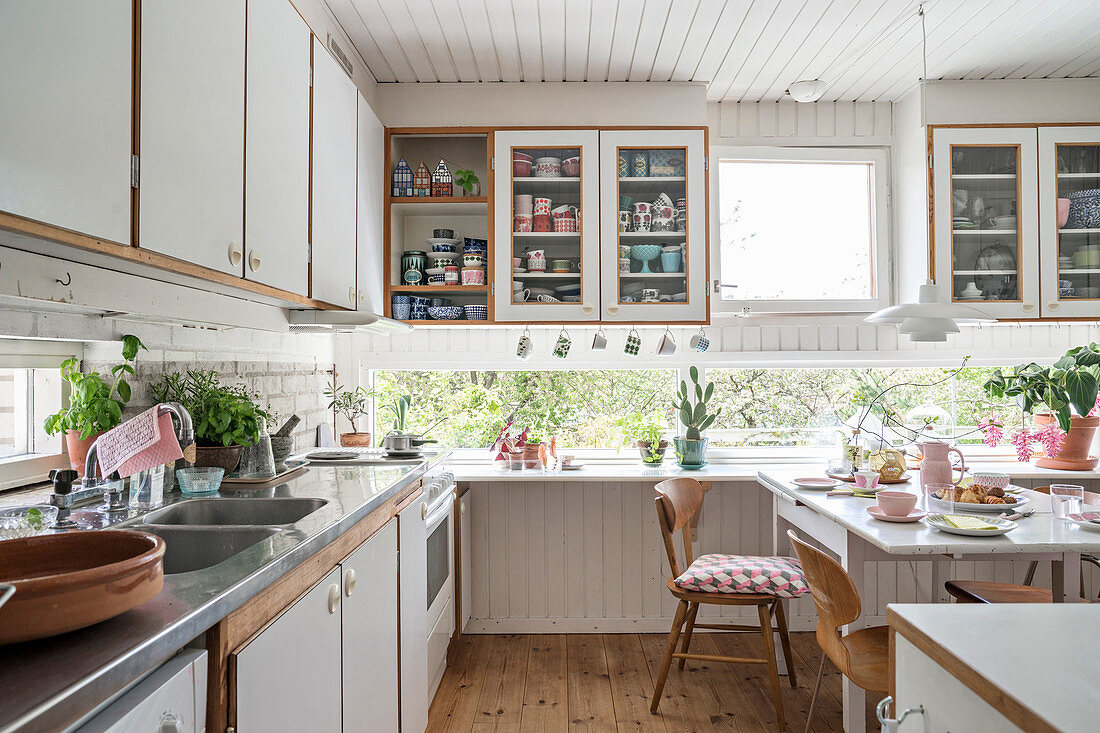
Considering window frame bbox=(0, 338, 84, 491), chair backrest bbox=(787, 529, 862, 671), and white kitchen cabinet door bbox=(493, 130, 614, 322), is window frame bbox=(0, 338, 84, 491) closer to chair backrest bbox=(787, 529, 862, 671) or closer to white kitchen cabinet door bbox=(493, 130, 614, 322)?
white kitchen cabinet door bbox=(493, 130, 614, 322)

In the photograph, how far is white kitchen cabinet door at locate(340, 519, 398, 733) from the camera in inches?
60.9

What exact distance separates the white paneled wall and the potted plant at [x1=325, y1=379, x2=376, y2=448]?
614 millimetres

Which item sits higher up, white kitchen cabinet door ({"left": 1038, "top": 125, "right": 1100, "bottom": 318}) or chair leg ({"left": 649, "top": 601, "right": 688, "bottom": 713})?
white kitchen cabinet door ({"left": 1038, "top": 125, "right": 1100, "bottom": 318})

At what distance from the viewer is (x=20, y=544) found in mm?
955

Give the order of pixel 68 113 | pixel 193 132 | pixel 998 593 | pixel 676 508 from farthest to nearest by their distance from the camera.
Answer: pixel 676 508, pixel 998 593, pixel 193 132, pixel 68 113

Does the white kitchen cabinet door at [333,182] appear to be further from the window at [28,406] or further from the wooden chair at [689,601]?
the wooden chair at [689,601]

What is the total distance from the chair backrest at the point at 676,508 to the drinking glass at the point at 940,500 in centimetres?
87

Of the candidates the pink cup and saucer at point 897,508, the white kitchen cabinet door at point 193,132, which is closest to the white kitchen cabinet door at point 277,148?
the white kitchen cabinet door at point 193,132

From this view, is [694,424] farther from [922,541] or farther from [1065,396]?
[1065,396]

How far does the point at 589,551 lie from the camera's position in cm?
337

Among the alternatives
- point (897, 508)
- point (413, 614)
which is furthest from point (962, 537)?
point (413, 614)

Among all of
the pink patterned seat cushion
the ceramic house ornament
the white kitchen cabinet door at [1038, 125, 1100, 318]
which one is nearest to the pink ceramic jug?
the pink patterned seat cushion

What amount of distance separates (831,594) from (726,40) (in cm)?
217

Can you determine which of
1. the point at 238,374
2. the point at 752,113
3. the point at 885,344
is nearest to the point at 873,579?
the point at 885,344
